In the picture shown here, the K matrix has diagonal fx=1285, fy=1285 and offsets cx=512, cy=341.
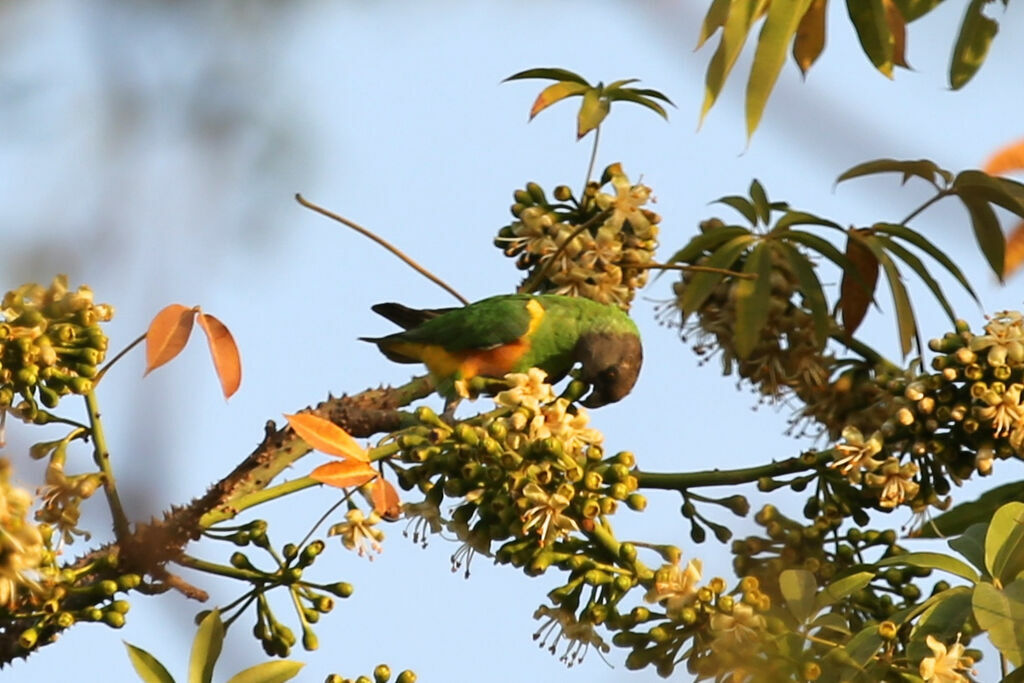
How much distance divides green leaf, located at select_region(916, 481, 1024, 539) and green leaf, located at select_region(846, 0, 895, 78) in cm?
92

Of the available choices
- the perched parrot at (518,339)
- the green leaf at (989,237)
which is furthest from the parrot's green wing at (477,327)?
the green leaf at (989,237)

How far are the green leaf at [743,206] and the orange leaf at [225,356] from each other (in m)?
1.35

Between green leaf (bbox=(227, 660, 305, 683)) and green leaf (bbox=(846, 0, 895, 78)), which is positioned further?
green leaf (bbox=(846, 0, 895, 78))

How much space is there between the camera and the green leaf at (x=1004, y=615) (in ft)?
5.69

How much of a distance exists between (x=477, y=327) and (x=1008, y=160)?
129 centimetres

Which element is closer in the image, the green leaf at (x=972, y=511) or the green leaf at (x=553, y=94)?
the green leaf at (x=972, y=511)

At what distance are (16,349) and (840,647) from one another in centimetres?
139

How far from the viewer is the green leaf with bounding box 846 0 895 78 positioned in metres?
2.44

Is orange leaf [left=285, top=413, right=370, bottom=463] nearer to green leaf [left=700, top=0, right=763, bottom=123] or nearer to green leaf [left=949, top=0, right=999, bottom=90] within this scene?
green leaf [left=700, top=0, right=763, bottom=123]

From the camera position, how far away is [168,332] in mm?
1678

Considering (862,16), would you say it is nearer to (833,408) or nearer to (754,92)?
(754,92)

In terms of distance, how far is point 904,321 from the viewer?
2717 millimetres

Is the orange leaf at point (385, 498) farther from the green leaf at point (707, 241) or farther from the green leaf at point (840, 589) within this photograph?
the green leaf at point (707, 241)

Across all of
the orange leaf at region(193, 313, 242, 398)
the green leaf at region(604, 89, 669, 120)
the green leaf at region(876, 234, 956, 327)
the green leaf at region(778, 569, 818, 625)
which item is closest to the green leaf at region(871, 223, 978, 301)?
the green leaf at region(876, 234, 956, 327)
